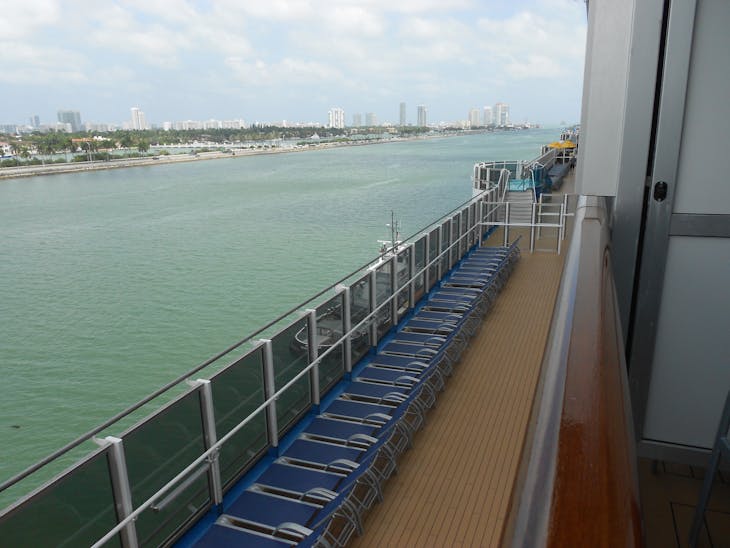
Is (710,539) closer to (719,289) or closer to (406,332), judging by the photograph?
(719,289)

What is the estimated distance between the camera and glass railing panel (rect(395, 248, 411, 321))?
7.32 m

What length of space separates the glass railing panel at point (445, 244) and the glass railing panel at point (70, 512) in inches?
267

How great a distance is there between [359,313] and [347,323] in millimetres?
443

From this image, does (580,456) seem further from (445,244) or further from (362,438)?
(445,244)

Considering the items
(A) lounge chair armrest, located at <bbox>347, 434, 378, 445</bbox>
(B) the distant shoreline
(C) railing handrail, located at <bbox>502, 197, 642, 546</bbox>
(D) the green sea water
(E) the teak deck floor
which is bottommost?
(D) the green sea water

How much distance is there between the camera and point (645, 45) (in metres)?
1.92

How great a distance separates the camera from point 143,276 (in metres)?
27.6

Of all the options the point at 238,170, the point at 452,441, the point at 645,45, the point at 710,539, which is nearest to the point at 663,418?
the point at 710,539

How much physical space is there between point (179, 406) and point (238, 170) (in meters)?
80.6

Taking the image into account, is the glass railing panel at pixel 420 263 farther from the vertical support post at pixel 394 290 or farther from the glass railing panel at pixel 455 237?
the glass railing panel at pixel 455 237

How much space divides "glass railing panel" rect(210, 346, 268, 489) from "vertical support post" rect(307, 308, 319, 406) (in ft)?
2.26

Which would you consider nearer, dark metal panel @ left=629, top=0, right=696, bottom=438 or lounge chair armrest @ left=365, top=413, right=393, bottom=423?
dark metal panel @ left=629, top=0, right=696, bottom=438

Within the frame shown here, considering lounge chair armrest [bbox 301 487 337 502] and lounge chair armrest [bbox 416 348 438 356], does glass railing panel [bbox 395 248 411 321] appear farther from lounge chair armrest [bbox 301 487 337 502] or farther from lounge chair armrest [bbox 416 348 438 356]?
lounge chair armrest [bbox 301 487 337 502]

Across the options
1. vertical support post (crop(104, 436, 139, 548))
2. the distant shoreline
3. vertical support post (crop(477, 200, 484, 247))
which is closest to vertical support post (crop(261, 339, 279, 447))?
vertical support post (crop(104, 436, 139, 548))
